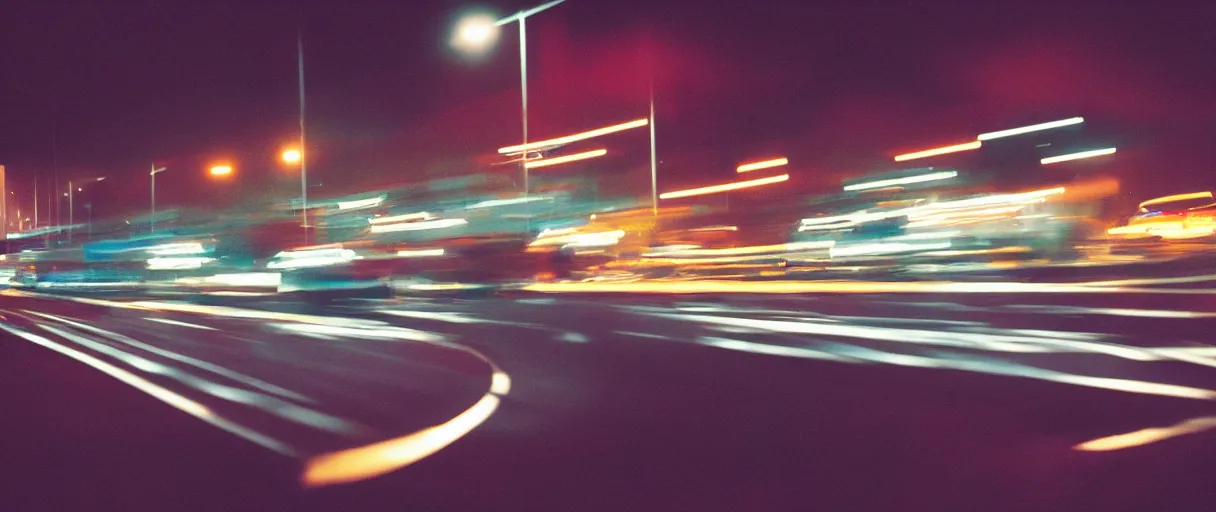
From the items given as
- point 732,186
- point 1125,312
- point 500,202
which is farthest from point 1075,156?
point 1125,312

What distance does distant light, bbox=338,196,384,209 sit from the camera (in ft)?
68.7

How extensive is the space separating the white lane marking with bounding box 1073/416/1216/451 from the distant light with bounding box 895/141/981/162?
144 ft

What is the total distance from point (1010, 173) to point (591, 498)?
50.1 meters

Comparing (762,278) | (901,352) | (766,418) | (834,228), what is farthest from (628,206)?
(766,418)

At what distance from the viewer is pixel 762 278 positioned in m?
29.7

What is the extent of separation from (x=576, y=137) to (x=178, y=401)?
29.9 meters

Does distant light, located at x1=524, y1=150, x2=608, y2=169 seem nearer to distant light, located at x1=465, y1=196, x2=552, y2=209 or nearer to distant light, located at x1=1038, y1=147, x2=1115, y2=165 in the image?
distant light, located at x1=465, y1=196, x2=552, y2=209

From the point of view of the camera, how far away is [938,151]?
49.1 meters

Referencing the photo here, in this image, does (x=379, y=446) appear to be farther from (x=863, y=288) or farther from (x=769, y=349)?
(x=863, y=288)

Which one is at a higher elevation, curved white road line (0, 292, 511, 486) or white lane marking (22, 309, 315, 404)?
white lane marking (22, 309, 315, 404)

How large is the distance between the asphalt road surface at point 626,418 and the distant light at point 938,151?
3607cm

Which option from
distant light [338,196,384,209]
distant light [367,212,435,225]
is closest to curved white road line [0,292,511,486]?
distant light [367,212,435,225]

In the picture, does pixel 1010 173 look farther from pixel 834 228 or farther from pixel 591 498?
pixel 591 498

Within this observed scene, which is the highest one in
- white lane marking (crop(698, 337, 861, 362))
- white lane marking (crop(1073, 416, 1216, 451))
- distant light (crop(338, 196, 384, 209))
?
distant light (crop(338, 196, 384, 209))
